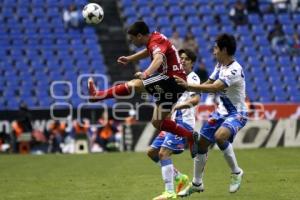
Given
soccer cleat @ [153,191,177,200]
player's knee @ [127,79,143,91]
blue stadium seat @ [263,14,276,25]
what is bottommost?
soccer cleat @ [153,191,177,200]

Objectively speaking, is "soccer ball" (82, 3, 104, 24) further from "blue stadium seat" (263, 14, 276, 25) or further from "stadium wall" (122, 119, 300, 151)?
"blue stadium seat" (263, 14, 276, 25)

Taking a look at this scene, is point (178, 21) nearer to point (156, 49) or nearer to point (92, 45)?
point (92, 45)

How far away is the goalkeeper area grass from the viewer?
39.9 feet

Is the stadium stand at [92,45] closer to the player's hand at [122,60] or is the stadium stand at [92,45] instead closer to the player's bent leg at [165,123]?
the player's hand at [122,60]

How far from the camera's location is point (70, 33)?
3475 centimetres

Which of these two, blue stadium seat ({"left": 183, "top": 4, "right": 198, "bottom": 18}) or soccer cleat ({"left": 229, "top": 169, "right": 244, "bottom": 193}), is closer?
soccer cleat ({"left": 229, "top": 169, "right": 244, "bottom": 193})

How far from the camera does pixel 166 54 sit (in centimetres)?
1162

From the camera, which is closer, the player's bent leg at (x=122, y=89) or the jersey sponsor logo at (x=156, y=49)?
the jersey sponsor logo at (x=156, y=49)

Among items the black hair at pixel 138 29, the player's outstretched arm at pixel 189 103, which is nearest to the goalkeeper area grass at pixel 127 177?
the player's outstretched arm at pixel 189 103

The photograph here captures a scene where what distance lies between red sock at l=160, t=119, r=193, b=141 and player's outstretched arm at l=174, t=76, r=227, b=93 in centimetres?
84

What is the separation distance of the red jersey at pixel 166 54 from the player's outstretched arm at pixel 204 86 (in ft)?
1.80

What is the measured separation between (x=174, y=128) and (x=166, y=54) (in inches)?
47.0

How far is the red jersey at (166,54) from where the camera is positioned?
11.6 metres

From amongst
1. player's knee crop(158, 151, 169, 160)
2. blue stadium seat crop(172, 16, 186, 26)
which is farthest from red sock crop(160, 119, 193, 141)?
blue stadium seat crop(172, 16, 186, 26)
